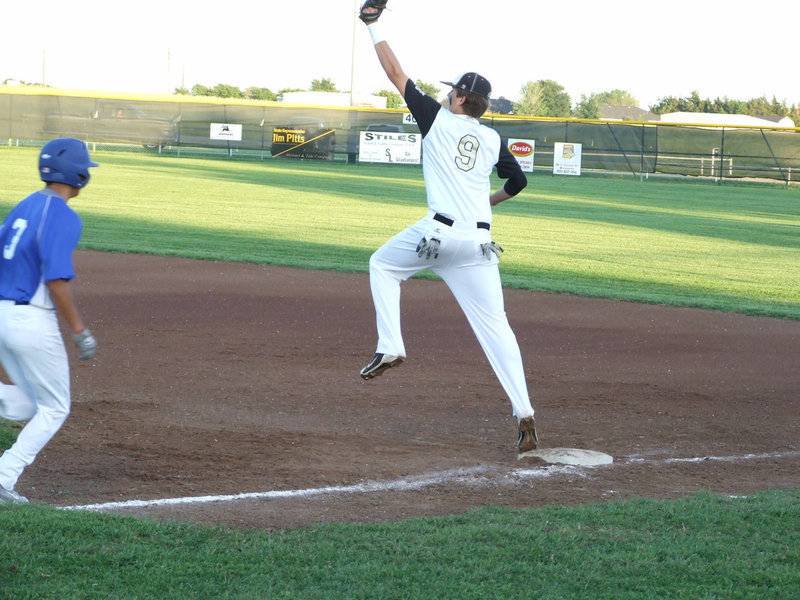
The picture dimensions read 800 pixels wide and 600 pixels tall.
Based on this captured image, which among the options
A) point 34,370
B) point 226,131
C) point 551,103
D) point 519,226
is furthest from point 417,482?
point 551,103

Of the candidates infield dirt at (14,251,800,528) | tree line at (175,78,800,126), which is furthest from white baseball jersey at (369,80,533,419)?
tree line at (175,78,800,126)

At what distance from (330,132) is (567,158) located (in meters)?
10.3

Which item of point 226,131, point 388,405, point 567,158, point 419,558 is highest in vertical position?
point 226,131

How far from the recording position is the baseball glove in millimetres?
5773

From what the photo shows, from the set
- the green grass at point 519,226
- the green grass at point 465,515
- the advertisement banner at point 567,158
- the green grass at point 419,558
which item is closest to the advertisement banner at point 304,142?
the green grass at point 519,226

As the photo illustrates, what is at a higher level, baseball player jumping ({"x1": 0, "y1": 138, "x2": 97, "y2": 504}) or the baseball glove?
the baseball glove

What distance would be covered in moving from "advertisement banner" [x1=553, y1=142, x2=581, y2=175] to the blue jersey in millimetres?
38319

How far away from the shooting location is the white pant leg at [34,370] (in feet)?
14.4

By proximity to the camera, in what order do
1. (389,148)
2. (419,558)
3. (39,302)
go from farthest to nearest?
(389,148)
(39,302)
(419,558)

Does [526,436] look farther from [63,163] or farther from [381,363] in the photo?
[63,163]

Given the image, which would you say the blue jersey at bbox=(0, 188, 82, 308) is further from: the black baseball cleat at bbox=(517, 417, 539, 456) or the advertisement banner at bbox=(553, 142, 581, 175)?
the advertisement banner at bbox=(553, 142, 581, 175)

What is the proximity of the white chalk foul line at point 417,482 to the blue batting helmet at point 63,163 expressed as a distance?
1.50 meters

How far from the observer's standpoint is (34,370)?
449 cm

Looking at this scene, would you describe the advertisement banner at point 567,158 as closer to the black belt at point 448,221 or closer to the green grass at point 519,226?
the green grass at point 519,226
